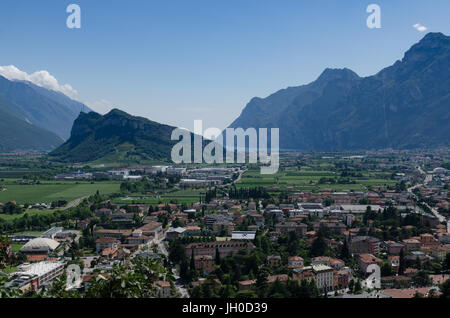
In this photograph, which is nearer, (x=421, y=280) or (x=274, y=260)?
(x=421, y=280)

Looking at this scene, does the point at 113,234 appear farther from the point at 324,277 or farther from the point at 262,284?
the point at 324,277

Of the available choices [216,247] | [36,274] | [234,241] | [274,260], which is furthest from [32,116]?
[274,260]

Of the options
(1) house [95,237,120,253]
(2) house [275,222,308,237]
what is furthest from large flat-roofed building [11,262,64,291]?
(2) house [275,222,308,237]

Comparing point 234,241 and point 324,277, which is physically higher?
point 234,241

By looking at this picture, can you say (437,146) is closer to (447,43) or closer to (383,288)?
(447,43)

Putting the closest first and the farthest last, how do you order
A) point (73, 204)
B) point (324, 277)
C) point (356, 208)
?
point (324, 277) → point (356, 208) → point (73, 204)
